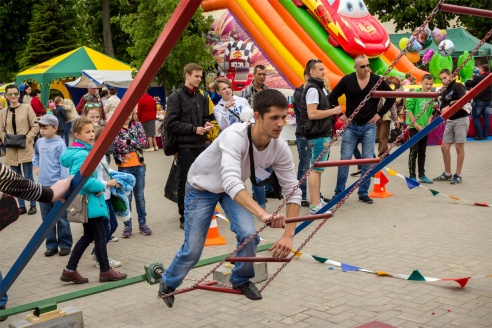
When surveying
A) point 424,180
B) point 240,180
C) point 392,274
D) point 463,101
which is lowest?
point 424,180

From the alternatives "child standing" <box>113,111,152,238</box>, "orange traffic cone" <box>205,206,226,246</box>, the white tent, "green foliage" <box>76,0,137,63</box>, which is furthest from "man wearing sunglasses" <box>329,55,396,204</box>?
"green foliage" <box>76,0,137,63</box>

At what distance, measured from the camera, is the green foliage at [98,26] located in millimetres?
36688

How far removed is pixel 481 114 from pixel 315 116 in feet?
35.2

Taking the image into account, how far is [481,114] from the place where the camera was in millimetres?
18000

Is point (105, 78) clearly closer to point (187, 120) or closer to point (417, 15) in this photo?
point (417, 15)

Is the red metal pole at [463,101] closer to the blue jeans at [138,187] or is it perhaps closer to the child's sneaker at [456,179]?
the blue jeans at [138,187]

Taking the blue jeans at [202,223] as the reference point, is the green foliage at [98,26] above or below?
above

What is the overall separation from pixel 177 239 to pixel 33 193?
3.92m

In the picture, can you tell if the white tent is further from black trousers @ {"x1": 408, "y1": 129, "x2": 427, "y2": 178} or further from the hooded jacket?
the hooded jacket

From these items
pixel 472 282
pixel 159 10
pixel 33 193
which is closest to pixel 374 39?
pixel 159 10

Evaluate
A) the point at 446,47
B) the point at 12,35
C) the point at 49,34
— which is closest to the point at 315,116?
the point at 446,47

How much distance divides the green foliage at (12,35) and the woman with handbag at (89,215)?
37046 mm

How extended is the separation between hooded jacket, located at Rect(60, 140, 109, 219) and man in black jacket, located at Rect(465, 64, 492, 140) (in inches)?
514

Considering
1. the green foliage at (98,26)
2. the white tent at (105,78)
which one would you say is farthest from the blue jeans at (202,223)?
the green foliage at (98,26)
